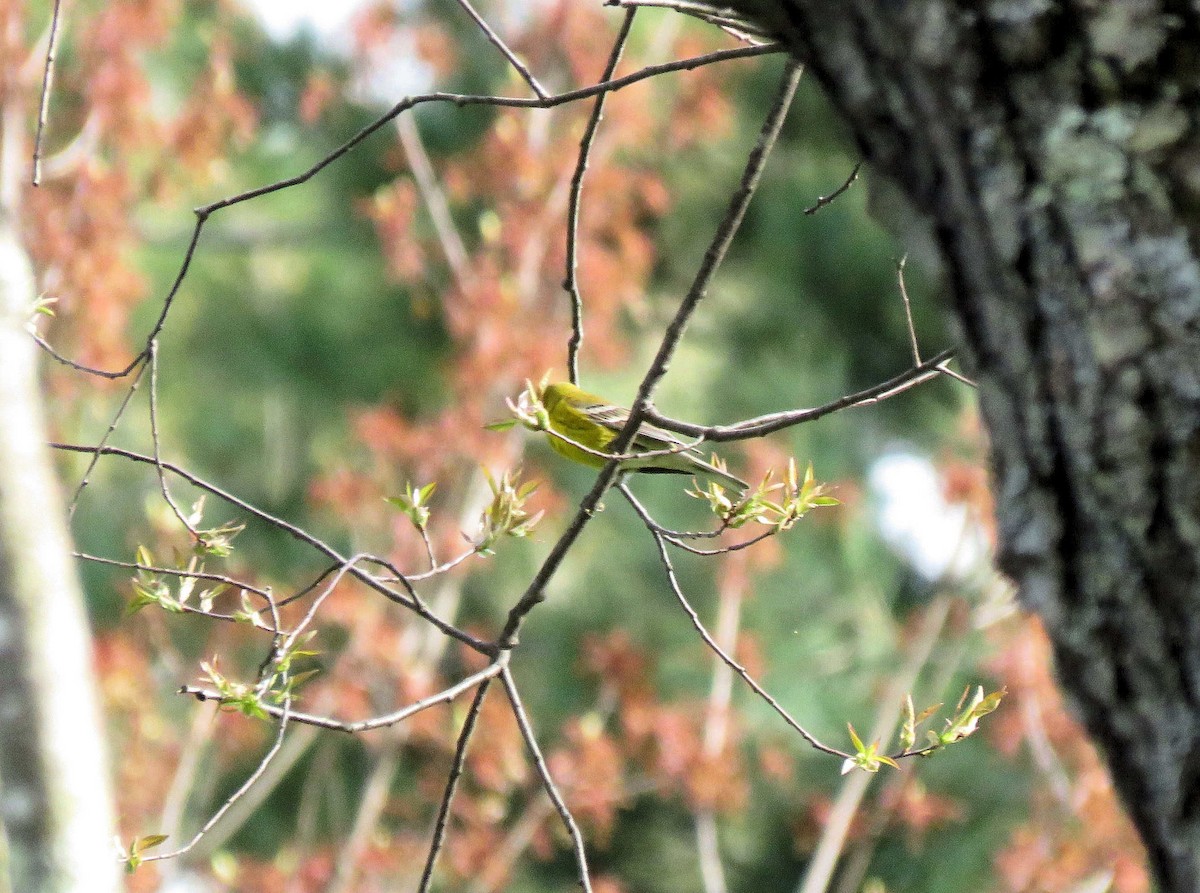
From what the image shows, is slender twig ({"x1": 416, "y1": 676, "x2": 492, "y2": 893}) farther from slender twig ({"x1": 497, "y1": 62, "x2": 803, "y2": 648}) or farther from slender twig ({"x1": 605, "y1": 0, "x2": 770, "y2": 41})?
slender twig ({"x1": 605, "y1": 0, "x2": 770, "y2": 41})

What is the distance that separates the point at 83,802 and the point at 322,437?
5115 mm

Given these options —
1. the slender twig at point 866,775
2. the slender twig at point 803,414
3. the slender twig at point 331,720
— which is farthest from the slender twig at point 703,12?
the slender twig at point 866,775

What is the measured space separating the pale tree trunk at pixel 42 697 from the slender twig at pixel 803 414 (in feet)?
2.38

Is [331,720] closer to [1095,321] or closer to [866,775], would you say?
[1095,321]

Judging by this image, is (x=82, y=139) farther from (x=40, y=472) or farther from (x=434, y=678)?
(x=40, y=472)

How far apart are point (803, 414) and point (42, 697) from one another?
0.86 metres

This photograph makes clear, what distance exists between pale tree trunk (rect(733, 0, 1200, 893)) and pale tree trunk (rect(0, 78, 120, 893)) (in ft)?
3.45

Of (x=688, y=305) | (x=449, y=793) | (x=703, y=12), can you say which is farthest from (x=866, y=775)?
(x=703, y=12)

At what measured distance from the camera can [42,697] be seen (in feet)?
4.85

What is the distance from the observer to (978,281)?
83 centimetres

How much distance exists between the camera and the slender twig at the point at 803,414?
60.9 inches

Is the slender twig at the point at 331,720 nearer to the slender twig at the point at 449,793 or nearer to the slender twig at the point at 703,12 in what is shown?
the slender twig at the point at 449,793

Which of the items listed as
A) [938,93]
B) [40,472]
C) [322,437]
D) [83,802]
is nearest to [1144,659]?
[938,93]

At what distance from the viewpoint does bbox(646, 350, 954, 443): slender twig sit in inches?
60.9
